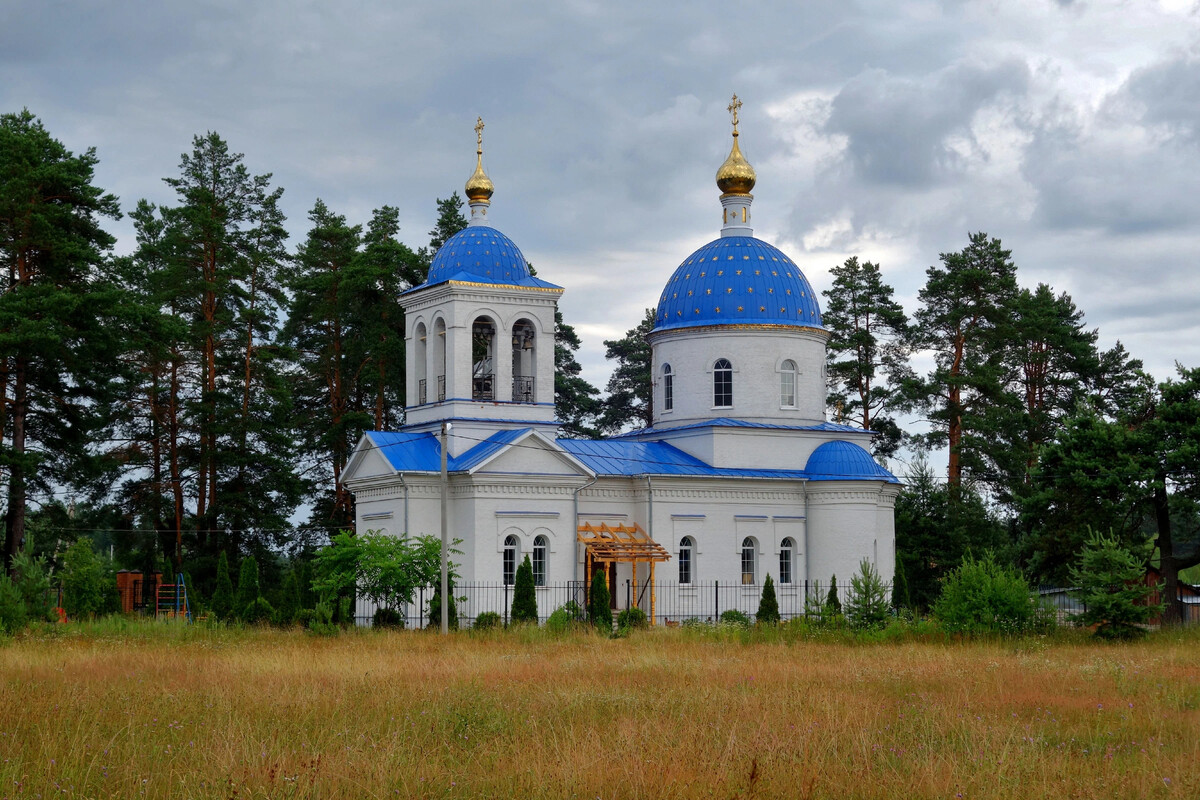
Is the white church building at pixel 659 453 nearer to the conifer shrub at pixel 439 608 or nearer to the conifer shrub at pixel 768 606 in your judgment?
Answer: the conifer shrub at pixel 439 608

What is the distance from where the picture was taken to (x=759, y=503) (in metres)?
35.2

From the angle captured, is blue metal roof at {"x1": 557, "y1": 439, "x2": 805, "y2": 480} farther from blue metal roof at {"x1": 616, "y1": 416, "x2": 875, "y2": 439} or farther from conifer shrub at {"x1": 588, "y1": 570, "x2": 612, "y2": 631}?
conifer shrub at {"x1": 588, "y1": 570, "x2": 612, "y2": 631}

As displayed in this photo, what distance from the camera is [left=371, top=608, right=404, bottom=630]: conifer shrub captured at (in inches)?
1120

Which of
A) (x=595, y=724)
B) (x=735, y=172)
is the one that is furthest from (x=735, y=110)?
(x=595, y=724)

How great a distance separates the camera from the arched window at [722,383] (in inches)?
1446

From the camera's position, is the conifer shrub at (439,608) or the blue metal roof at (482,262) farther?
the blue metal roof at (482,262)

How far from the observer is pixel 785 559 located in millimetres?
35719

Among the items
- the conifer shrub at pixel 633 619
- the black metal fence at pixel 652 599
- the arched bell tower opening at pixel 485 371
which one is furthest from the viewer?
the arched bell tower opening at pixel 485 371

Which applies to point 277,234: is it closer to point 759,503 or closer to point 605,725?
point 759,503

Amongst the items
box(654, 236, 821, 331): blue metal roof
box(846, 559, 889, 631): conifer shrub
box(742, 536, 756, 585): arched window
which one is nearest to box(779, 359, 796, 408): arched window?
box(654, 236, 821, 331): blue metal roof

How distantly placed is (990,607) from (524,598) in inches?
392

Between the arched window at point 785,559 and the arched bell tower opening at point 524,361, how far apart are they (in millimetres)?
7921

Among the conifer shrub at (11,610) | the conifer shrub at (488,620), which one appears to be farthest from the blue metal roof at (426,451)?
the conifer shrub at (11,610)

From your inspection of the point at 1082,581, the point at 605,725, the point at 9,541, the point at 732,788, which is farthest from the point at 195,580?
the point at 732,788
